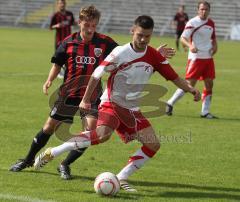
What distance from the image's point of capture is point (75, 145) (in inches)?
304

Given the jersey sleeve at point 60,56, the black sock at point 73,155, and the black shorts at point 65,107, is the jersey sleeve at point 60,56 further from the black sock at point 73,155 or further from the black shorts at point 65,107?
the black sock at point 73,155

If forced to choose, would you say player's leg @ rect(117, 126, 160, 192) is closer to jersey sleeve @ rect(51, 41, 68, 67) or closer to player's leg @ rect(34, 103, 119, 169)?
player's leg @ rect(34, 103, 119, 169)

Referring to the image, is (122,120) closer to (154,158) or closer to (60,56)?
(60,56)

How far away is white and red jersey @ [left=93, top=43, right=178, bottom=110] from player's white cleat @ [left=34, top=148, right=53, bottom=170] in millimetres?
889

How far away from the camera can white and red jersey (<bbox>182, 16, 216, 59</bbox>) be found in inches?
537

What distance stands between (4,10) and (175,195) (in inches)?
1852

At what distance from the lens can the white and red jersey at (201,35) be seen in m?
13.6

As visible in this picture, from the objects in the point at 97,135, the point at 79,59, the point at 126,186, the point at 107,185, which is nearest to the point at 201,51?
the point at 79,59

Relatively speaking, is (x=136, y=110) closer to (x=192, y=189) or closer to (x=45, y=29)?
(x=192, y=189)

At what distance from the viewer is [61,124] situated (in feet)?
28.0

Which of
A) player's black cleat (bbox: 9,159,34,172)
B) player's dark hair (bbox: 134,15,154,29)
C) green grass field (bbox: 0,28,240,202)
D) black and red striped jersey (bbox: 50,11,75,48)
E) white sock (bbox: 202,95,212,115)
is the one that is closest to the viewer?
player's dark hair (bbox: 134,15,154,29)

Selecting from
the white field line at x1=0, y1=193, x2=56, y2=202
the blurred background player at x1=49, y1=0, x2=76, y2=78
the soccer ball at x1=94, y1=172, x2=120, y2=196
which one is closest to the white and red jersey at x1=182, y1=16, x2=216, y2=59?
the soccer ball at x1=94, y1=172, x2=120, y2=196

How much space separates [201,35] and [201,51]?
336mm

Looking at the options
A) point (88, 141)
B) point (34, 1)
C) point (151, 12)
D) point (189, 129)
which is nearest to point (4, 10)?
point (34, 1)
